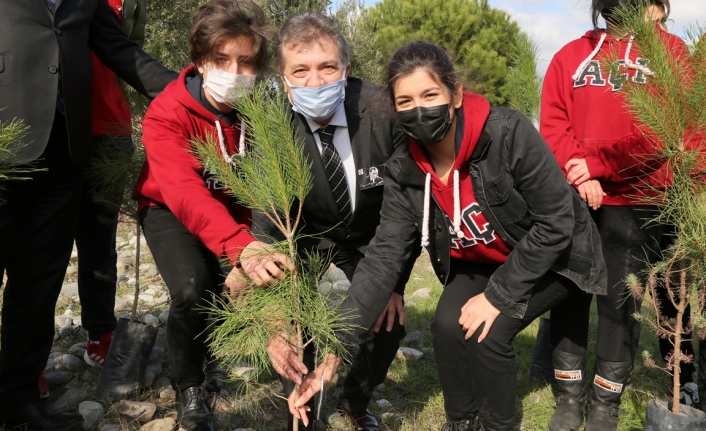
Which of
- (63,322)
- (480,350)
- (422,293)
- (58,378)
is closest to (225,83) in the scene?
(480,350)

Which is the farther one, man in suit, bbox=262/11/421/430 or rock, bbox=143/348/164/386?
rock, bbox=143/348/164/386

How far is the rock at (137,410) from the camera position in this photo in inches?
137

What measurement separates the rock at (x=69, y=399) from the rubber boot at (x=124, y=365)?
0.12 m

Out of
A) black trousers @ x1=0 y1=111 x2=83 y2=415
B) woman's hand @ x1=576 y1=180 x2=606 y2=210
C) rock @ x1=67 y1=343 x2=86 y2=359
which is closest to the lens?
black trousers @ x1=0 y1=111 x2=83 y2=415

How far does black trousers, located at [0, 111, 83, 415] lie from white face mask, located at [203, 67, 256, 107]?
816 mm

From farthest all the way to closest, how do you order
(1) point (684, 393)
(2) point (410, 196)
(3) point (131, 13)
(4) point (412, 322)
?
1. (4) point (412, 322)
2. (3) point (131, 13)
3. (1) point (684, 393)
4. (2) point (410, 196)

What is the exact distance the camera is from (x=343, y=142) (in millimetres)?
3143

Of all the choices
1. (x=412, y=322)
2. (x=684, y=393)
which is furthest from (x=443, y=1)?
(x=684, y=393)

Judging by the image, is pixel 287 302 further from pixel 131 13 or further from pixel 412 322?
pixel 412 322

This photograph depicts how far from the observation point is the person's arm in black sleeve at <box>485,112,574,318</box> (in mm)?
2764

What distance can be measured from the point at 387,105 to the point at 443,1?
23.9 metres

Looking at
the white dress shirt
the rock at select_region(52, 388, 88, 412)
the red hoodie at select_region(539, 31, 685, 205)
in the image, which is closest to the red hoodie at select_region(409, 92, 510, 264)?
the white dress shirt

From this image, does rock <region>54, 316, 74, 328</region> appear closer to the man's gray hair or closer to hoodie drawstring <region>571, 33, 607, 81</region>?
the man's gray hair

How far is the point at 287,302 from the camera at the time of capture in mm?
2336
